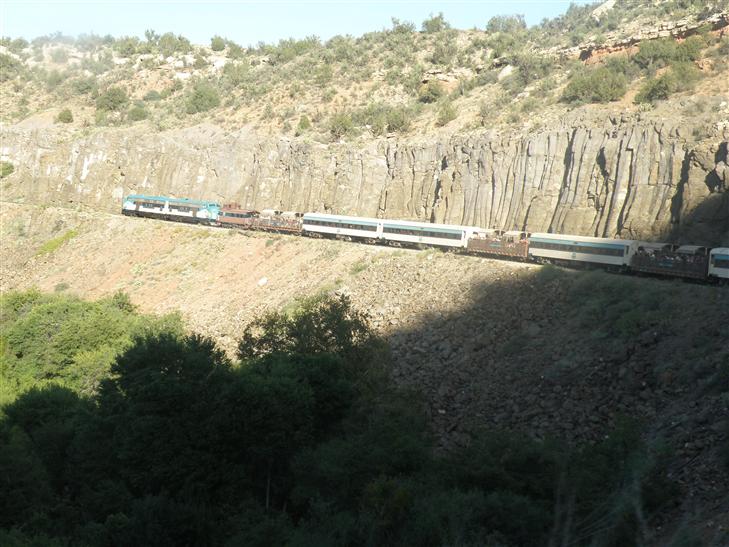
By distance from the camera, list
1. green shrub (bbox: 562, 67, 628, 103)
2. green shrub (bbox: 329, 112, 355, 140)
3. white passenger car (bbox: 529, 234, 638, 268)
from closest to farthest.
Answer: white passenger car (bbox: 529, 234, 638, 268), green shrub (bbox: 562, 67, 628, 103), green shrub (bbox: 329, 112, 355, 140)

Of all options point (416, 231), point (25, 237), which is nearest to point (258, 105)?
point (25, 237)

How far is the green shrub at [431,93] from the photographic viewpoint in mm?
72875

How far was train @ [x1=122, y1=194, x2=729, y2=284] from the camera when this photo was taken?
108ft

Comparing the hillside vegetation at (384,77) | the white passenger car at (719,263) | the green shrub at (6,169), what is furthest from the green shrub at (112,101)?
the white passenger car at (719,263)

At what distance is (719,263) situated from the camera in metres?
31.3

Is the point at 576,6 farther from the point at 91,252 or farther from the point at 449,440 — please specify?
the point at 449,440

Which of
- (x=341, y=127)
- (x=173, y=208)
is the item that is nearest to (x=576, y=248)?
(x=341, y=127)

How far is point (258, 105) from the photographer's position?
81250mm

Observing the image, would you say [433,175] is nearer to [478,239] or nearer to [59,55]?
[478,239]

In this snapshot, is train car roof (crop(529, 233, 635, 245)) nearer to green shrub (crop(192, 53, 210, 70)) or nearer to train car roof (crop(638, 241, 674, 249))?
train car roof (crop(638, 241, 674, 249))

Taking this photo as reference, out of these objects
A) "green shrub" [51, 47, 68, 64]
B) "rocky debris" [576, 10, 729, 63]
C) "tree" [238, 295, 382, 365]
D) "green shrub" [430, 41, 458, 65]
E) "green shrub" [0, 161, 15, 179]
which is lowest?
"tree" [238, 295, 382, 365]

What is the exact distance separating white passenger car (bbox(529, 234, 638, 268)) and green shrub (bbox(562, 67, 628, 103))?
19.0m

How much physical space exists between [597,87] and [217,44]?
76.3 m

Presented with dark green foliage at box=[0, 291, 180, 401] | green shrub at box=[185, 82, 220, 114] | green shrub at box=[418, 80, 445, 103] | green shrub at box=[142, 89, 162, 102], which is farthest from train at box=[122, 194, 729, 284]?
green shrub at box=[142, 89, 162, 102]
